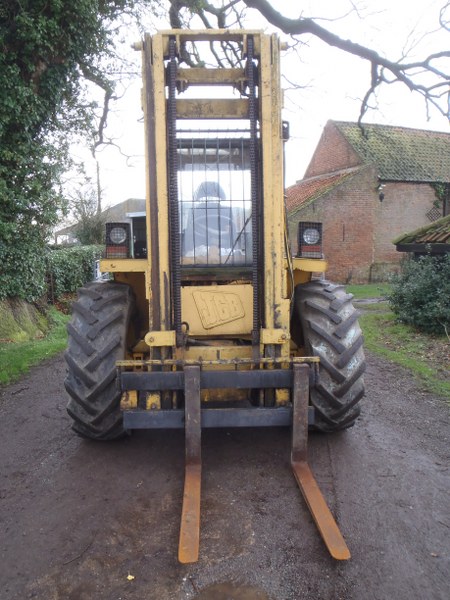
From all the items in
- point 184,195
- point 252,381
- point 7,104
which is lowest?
point 252,381

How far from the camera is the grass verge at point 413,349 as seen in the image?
20.9ft

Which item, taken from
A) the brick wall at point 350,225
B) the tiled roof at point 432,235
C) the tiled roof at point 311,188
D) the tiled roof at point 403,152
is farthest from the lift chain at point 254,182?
the tiled roof at point 403,152

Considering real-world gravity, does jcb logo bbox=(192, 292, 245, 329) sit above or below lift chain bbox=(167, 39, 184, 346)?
below

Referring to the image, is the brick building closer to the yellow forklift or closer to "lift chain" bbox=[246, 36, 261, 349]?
the yellow forklift

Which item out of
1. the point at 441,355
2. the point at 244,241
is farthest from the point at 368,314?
the point at 244,241

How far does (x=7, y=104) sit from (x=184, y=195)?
19.3 ft

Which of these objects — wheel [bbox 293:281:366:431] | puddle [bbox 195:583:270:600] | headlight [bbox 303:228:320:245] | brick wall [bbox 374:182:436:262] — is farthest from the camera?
brick wall [bbox 374:182:436:262]

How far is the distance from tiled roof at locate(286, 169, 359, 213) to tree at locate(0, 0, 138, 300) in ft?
36.6

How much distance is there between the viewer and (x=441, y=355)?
748 centimetres

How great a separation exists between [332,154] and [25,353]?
20673 mm

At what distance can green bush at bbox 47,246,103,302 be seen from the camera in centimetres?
1270

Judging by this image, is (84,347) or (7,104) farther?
(7,104)

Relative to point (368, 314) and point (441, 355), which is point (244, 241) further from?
point (368, 314)

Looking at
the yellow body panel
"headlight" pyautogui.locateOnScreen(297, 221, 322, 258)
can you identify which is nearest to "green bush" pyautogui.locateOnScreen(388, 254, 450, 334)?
"headlight" pyautogui.locateOnScreen(297, 221, 322, 258)
